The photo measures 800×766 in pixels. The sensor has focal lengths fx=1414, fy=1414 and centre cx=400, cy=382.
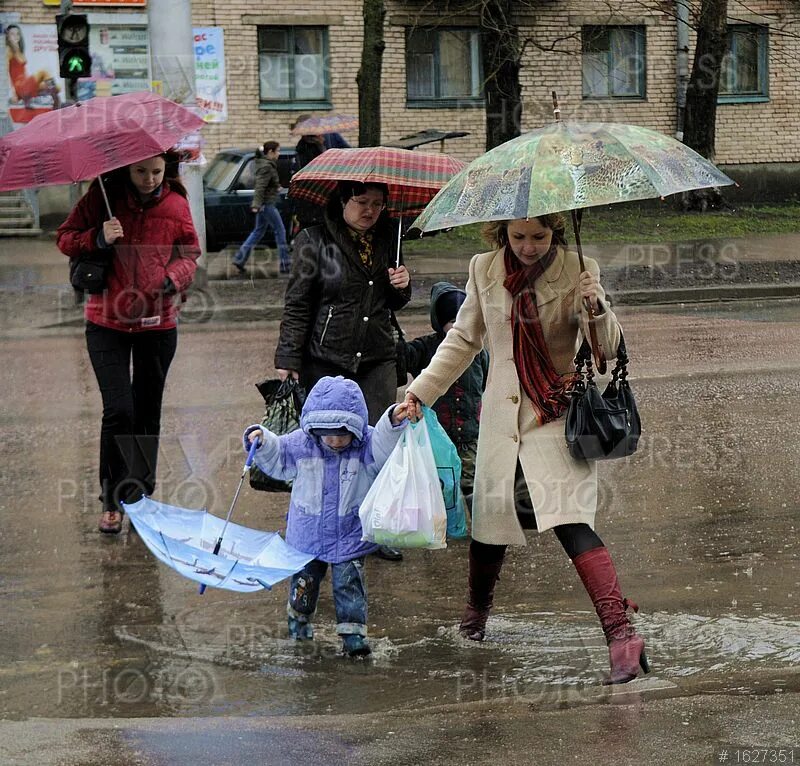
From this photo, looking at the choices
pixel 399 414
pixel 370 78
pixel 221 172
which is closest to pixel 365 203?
pixel 399 414

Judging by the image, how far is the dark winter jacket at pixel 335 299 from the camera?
20.4 feet

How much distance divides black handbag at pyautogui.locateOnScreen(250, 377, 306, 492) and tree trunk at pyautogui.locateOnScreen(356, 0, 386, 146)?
571 inches

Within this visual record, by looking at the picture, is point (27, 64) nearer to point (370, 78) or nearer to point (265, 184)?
point (370, 78)

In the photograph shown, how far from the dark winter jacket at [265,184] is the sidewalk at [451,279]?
0.93 meters

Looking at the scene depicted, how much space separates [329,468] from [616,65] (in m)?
24.2

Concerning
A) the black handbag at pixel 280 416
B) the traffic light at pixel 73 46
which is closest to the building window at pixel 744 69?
the traffic light at pixel 73 46

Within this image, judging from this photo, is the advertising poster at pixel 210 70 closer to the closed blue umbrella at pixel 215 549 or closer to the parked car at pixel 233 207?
the parked car at pixel 233 207

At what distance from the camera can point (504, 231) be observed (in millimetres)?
5141

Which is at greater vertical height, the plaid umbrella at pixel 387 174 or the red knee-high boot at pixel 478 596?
the plaid umbrella at pixel 387 174

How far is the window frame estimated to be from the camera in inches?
1030

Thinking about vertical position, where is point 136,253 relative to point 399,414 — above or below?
above

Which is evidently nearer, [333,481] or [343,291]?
[333,481]

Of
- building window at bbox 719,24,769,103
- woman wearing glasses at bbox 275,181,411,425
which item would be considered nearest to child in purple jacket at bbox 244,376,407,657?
woman wearing glasses at bbox 275,181,411,425

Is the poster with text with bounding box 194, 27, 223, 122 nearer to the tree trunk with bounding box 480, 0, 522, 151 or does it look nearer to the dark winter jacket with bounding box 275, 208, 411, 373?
the tree trunk with bounding box 480, 0, 522, 151
